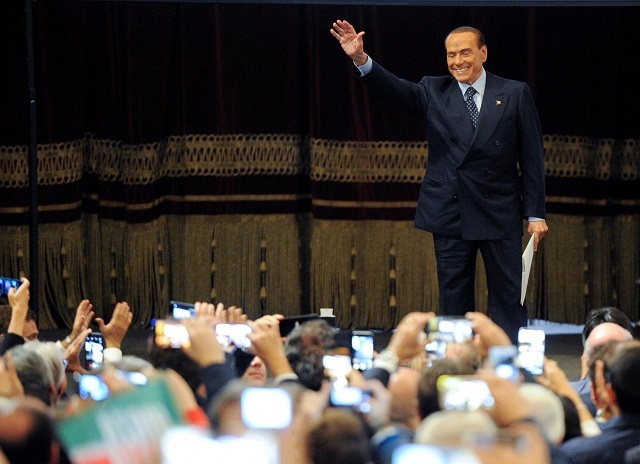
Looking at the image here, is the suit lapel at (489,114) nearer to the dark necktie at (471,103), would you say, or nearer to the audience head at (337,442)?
the dark necktie at (471,103)

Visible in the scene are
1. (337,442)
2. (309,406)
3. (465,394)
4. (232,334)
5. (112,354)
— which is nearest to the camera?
(337,442)

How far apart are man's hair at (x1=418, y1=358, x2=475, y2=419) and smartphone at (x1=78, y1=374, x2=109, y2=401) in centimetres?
69

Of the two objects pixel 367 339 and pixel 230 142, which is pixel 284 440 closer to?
pixel 367 339

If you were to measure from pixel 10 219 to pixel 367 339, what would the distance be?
292cm

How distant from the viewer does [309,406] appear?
2.39 metres

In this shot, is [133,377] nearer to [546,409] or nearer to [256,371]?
[256,371]

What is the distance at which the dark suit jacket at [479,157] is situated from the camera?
4477mm

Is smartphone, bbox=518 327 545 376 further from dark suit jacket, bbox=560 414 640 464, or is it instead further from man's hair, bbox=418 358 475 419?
man's hair, bbox=418 358 475 419

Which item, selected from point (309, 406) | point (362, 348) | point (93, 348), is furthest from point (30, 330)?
point (309, 406)

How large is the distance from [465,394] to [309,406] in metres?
0.34

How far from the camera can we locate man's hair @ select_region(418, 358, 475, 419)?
2.67 m

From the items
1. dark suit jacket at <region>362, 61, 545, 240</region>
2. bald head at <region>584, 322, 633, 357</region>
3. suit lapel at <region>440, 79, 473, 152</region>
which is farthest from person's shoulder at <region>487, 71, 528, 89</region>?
bald head at <region>584, 322, 633, 357</region>

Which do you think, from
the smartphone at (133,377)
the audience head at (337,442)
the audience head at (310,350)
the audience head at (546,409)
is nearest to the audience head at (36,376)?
the smartphone at (133,377)

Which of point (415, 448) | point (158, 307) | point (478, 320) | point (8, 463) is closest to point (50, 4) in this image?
point (158, 307)
